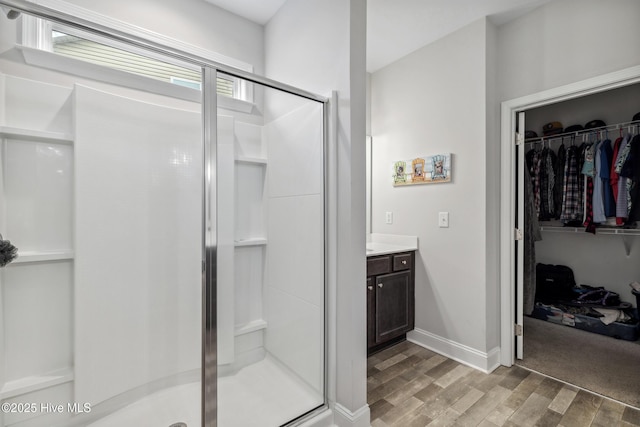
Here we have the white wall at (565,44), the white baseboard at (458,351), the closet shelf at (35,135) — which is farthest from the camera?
the white baseboard at (458,351)

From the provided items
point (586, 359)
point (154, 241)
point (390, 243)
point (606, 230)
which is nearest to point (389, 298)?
point (390, 243)

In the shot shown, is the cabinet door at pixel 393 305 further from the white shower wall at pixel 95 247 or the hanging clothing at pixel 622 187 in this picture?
the hanging clothing at pixel 622 187

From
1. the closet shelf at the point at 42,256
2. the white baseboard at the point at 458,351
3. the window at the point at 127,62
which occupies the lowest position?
the white baseboard at the point at 458,351

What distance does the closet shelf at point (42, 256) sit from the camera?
4.69ft

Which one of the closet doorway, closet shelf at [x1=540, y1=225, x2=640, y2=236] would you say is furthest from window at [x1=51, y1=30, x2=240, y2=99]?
closet shelf at [x1=540, y1=225, x2=640, y2=236]

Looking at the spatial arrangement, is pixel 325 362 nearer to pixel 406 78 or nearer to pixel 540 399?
pixel 540 399

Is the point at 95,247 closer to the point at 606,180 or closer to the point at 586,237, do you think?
the point at 606,180

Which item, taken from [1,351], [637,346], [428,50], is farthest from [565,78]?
[1,351]

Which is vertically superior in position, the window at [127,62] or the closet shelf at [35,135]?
the window at [127,62]

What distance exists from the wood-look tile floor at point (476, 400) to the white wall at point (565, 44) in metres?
2.08

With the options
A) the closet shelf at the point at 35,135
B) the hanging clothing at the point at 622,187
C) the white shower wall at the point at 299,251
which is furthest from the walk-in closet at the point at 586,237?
the closet shelf at the point at 35,135

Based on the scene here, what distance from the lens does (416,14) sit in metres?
2.25

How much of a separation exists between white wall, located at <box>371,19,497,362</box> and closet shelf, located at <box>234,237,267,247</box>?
1.67 metres

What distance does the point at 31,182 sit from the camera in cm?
146
